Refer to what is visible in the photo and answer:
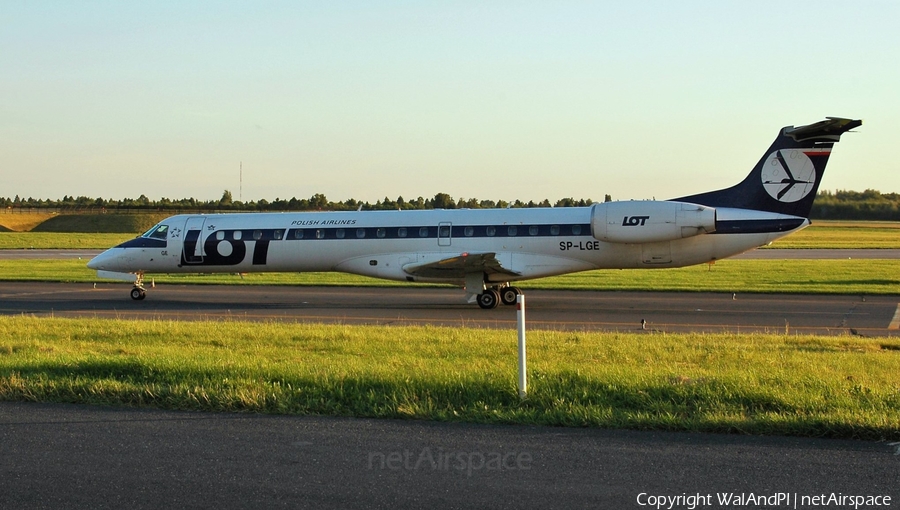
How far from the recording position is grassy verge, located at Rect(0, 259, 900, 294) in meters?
26.9

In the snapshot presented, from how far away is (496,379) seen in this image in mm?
9094

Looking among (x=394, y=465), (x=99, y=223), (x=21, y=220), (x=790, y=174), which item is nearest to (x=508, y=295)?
(x=790, y=174)

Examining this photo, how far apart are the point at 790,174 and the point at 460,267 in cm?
837

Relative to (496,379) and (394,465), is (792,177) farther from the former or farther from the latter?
(394,465)

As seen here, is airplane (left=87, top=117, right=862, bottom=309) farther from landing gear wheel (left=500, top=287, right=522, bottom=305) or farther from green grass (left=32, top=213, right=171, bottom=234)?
green grass (left=32, top=213, right=171, bottom=234)

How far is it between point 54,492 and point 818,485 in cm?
495

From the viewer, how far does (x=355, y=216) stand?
2442 cm

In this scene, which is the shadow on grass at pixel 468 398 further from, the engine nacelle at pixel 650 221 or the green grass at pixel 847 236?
the green grass at pixel 847 236

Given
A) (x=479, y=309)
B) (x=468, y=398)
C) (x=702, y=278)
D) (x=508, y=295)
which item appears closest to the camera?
(x=468, y=398)

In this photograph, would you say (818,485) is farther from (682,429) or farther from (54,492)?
(54,492)

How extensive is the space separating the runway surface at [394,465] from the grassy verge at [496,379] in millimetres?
437

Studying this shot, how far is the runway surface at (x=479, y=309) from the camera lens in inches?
725

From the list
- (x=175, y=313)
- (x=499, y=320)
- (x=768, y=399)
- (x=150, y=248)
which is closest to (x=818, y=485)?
(x=768, y=399)

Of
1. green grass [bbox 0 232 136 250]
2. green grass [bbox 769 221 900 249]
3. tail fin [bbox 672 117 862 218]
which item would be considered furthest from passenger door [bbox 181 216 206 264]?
green grass [bbox 769 221 900 249]
